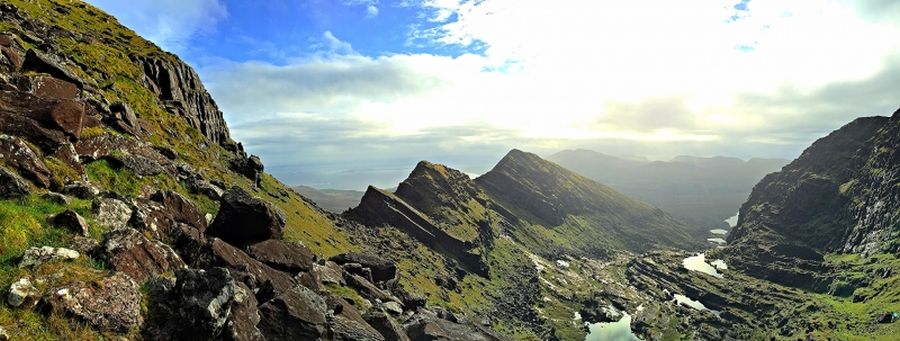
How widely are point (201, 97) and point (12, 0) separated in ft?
202

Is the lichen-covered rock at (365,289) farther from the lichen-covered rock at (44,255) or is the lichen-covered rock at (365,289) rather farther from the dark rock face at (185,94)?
the dark rock face at (185,94)

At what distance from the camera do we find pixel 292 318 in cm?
3108

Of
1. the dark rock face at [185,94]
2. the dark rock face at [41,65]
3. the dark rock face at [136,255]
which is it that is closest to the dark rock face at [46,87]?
the dark rock face at [41,65]

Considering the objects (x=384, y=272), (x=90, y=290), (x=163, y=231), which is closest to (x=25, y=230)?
(x=90, y=290)

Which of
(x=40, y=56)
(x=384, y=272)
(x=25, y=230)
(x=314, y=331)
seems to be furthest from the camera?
(x=384, y=272)

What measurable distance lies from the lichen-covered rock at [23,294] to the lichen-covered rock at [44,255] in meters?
2.00

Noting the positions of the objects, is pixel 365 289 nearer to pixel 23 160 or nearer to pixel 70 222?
→ pixel 70 222

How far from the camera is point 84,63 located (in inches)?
3767

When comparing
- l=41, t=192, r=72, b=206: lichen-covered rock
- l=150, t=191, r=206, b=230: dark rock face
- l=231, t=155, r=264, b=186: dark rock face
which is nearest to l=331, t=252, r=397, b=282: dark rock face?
l=150, t=191, r=206, b=230: dark rock face

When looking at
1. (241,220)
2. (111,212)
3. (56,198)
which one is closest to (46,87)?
(56,198)

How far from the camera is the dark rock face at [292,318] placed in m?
29.8

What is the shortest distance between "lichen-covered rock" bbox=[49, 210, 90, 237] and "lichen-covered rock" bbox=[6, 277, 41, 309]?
7.04 meters

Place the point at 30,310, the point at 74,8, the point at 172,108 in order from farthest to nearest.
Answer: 1. the point at 74,8
2. the point at 172,108
3. the point at 30,310

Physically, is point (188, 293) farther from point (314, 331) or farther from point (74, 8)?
point (74, 8)
